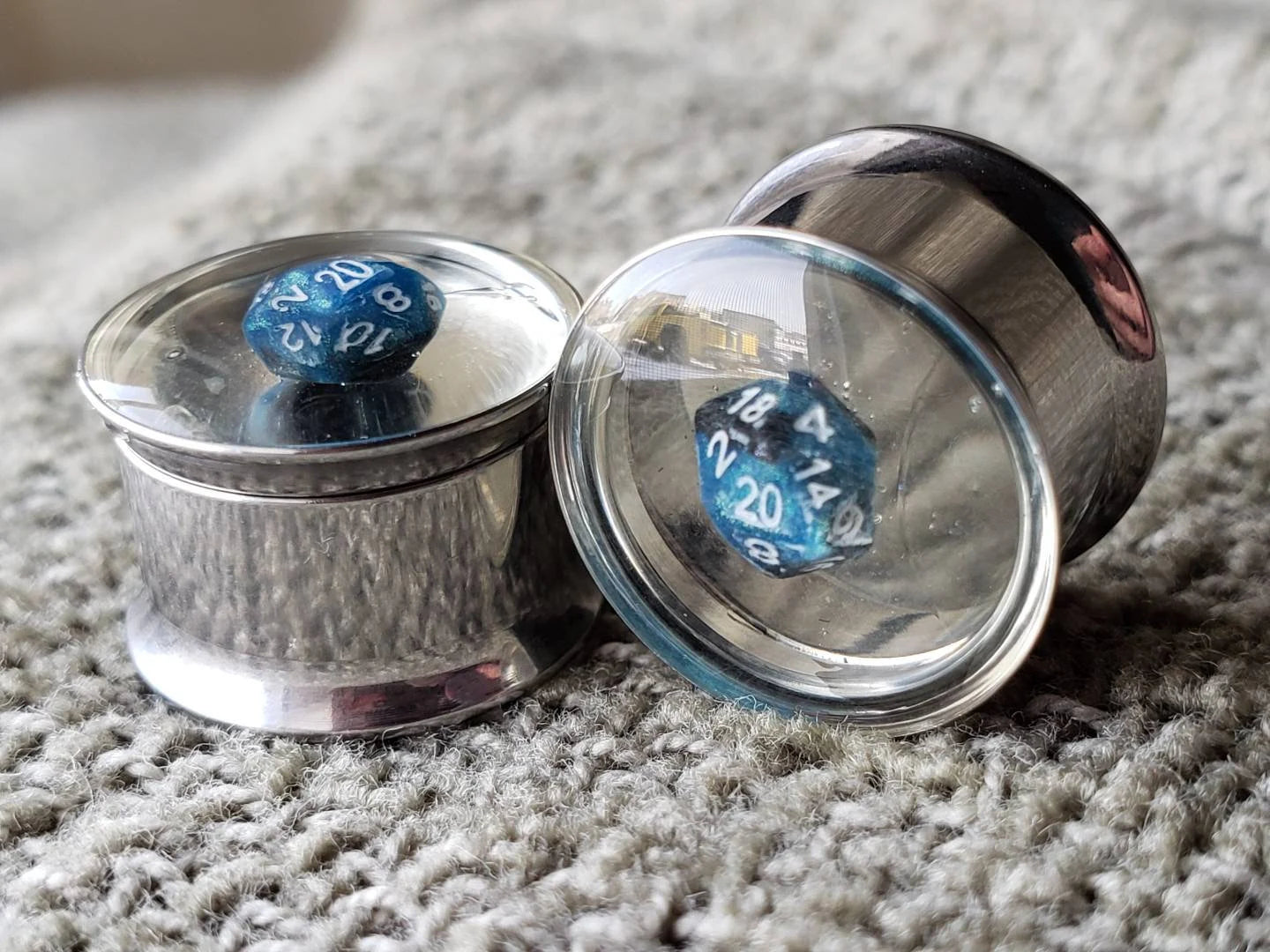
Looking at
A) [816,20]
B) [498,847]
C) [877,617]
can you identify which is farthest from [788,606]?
[816,20]

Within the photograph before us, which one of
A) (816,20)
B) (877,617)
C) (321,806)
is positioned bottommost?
(321,806)

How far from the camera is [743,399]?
50 cm

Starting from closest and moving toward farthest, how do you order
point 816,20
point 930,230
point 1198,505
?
point 930,230
point 1198,505
point 816,20

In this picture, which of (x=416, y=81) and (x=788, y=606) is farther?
(x=416, y=81)

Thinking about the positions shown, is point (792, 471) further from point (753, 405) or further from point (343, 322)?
point (343, 322)

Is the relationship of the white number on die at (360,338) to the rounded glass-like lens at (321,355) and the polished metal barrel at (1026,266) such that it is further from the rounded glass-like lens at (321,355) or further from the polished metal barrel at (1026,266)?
the polished metal barrel at (1026,266)

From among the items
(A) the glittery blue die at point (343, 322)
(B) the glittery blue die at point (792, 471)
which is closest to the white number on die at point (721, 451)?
(B) the glittery blue die at point (792, 471)

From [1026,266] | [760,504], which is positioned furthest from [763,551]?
[1026,266]

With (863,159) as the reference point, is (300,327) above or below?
below

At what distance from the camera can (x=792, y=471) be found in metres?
0.48

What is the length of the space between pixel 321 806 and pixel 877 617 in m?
0.22

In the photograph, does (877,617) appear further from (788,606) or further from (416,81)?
(416,81)

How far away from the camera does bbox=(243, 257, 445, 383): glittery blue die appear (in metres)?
0.50

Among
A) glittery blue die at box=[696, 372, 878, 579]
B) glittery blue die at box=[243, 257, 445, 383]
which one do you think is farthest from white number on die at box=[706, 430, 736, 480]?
glittery blue die at box=[243, 257, 445, 383]
